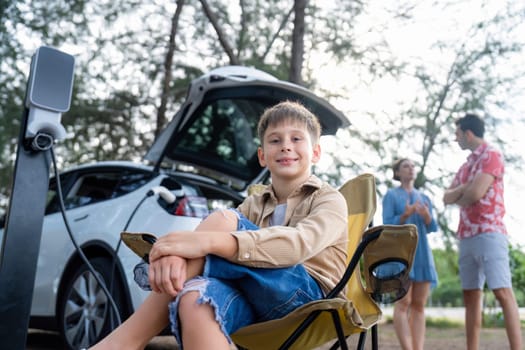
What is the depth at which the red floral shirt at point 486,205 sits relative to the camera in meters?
3.42

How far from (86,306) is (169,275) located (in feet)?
7.81

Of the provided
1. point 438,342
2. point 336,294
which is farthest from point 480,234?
point 438,342

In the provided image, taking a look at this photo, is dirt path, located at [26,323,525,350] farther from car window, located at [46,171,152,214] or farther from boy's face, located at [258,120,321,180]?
boy's face, located at [258,120,321,180]

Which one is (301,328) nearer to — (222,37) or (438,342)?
(438,342)

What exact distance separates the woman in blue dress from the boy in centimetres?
192

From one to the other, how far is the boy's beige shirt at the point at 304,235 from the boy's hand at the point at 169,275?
151 mm

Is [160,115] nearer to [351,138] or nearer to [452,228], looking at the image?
[351,138]

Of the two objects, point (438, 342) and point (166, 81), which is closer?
point (438, 342)

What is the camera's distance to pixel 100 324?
3482mm

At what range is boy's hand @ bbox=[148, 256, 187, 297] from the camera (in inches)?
58.6

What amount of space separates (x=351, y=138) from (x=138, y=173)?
3.80 meters

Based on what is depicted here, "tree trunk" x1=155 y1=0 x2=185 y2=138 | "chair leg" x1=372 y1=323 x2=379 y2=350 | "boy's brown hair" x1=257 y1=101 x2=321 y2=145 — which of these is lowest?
"chair leg" x1=372 y1=323 x2=379 y2=350

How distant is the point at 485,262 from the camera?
3357 mm

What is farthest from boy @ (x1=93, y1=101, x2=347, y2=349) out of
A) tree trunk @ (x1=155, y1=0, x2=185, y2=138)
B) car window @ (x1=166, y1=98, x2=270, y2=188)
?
tree trunk @ (x1=155, y1=0, x2=185, y2=138)
